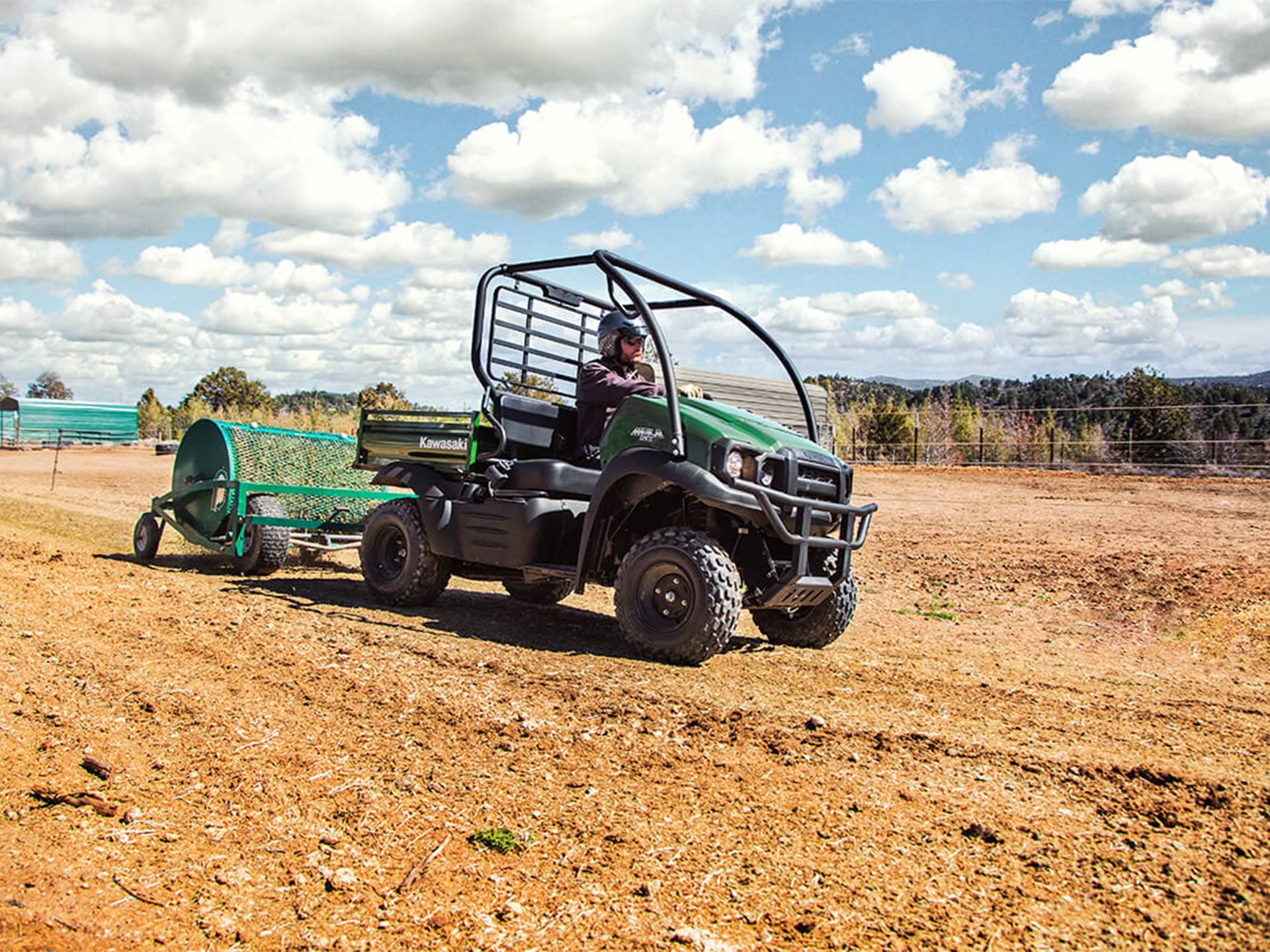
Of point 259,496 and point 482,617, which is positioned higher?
point 259,496

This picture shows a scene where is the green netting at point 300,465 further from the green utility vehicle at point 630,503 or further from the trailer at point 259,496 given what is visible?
the green utility vehicle at point 630,503

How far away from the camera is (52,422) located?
53.7m

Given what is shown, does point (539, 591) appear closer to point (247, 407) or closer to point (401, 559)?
point (401, 559)

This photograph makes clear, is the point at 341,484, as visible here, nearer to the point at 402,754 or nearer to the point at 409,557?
the point at 409,557

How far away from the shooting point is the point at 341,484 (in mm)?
11812

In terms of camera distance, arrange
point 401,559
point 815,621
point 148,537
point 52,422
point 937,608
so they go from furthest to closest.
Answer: point 52,422
point 148,537
point 937,608
point 401,559
point 815,621

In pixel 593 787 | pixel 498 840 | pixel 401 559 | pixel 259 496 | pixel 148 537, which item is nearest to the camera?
pixel 498 840

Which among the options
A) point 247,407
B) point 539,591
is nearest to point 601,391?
point 539,591

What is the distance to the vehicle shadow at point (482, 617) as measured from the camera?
282 inches

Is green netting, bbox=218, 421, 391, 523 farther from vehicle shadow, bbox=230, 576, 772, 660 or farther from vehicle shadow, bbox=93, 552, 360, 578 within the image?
vehicle shadow, bbox=230, 576, 772, 660

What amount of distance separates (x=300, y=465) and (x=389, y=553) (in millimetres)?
3003

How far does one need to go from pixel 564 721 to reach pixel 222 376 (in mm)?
70268

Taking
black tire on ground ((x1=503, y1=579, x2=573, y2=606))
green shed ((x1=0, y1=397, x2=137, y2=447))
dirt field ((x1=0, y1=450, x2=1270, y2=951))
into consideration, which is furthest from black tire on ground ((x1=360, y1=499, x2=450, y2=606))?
green shed ((x1=0, y1=397, x2=137, y2=447))

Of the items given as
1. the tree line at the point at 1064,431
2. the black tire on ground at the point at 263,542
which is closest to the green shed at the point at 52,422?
the tree line at the point at 1064,431
